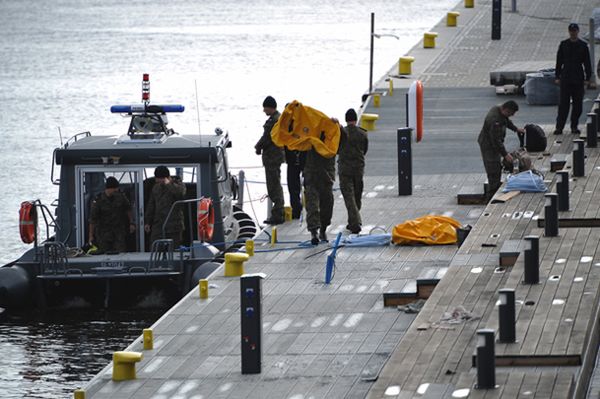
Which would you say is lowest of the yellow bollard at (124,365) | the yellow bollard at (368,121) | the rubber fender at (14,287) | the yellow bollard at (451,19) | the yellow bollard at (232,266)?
the rubber fender at (14,287)

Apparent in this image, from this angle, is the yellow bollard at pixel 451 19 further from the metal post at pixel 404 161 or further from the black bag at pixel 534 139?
the metal post at pixel 404 161

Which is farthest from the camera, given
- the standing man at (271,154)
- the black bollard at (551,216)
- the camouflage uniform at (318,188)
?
the standing man at (271,154)

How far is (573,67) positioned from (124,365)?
1341 centimetres

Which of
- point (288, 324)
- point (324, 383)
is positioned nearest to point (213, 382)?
point (324, 383)

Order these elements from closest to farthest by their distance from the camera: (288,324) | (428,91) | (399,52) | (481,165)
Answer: (288,324) → (481,165) → (428,91) → (399,52)

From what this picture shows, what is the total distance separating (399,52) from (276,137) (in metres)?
53.1

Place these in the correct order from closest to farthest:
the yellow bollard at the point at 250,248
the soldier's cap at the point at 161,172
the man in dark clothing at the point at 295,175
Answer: the yellow bollard at the point at 250,248, the soldier's cap at the point at 161,172, the man in dark clothing at the point at 295,175

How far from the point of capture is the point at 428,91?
143 feet

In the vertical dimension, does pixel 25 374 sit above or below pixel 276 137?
below

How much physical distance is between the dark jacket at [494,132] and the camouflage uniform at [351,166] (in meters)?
1.92

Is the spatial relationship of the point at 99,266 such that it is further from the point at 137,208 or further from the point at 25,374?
the point at 25,374

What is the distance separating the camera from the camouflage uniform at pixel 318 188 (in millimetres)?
24625

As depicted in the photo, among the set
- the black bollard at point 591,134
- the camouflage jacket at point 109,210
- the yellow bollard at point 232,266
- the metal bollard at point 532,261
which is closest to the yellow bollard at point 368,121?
the black bollard at point 591,134

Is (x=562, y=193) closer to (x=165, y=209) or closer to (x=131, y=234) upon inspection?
(x=165, y=209)
